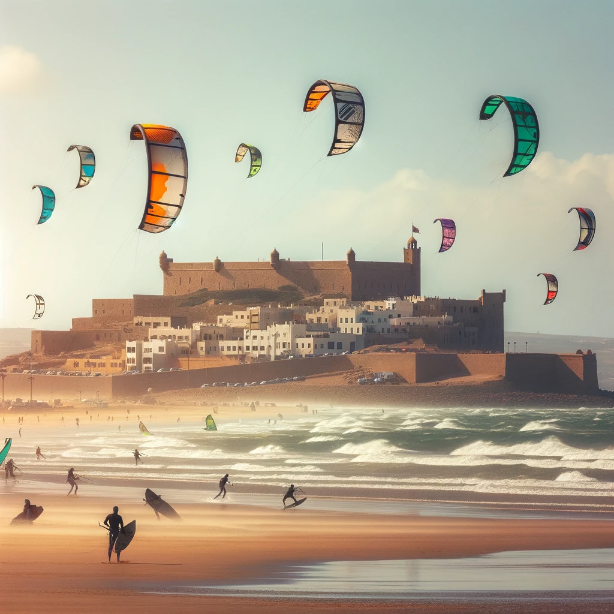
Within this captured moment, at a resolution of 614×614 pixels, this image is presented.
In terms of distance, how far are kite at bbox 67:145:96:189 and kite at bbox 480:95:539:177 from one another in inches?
317

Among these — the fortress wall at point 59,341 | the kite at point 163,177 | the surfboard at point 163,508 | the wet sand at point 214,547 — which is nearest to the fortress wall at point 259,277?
the fortress wall at point 59,341

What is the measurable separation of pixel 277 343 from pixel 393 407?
9071mm

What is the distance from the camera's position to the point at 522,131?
1972 cm

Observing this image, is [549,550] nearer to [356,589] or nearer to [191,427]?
[356,589]

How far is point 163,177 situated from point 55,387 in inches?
1866

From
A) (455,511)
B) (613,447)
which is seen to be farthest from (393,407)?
(455,511)

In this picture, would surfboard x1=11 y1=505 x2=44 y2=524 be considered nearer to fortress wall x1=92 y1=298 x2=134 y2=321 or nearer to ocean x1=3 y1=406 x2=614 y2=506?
ocean x1=3 y1=406 x2=614 y2=506

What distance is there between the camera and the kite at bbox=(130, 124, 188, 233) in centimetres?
1356

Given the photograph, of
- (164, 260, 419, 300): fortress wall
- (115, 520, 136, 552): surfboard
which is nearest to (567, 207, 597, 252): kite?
(115, 520, 136, 552): surfboard

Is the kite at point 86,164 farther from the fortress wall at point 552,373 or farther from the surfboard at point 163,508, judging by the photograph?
the fortress wall at point 552,373

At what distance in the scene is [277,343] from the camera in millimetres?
63250

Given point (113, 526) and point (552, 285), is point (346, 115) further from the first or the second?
point (552, 285)

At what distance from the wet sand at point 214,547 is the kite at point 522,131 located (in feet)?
20.2

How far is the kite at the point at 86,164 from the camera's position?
76.0 feet
